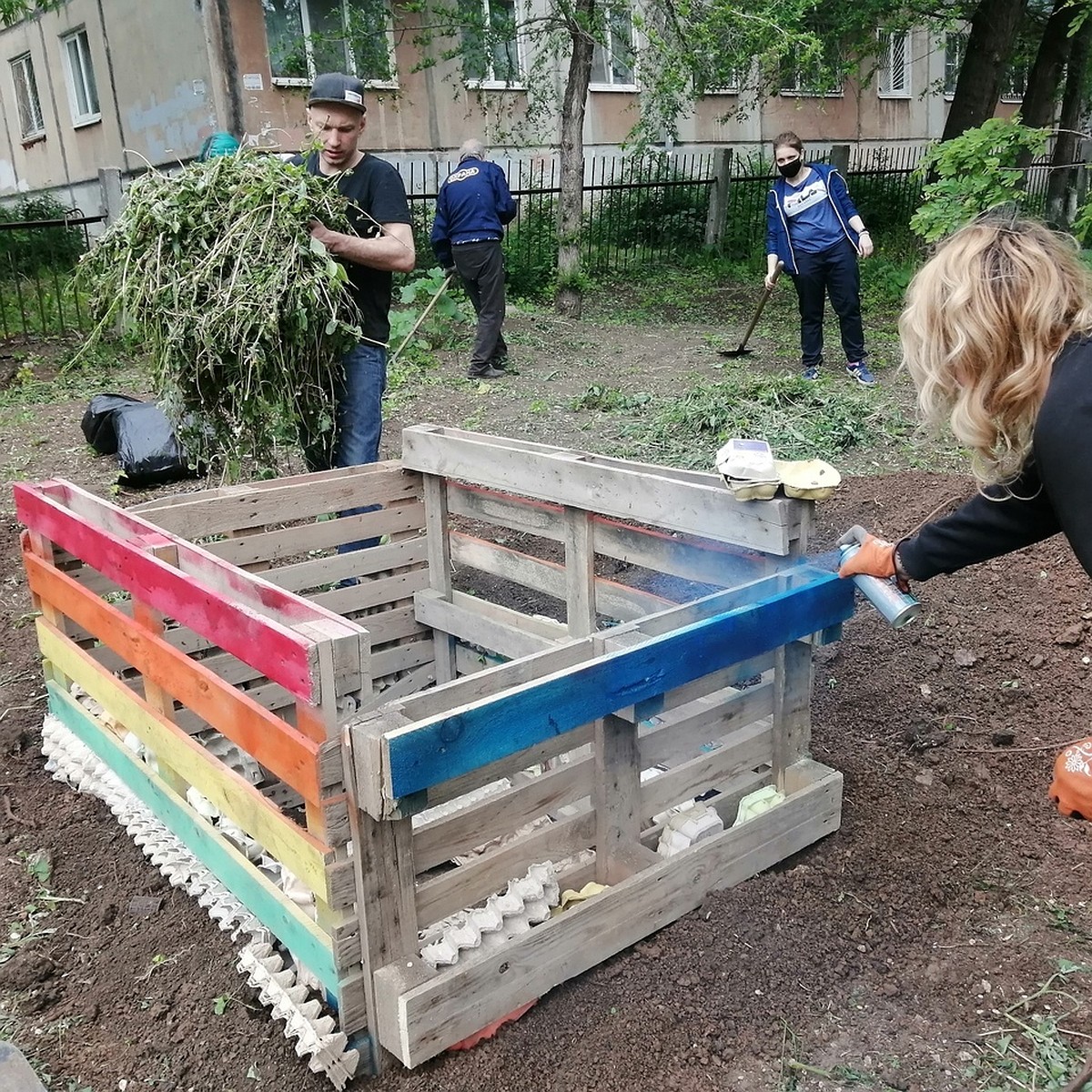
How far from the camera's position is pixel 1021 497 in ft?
6.77

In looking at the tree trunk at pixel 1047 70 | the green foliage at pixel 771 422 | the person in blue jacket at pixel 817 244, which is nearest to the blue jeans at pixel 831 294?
the person in blue jacket at pixel 817 244

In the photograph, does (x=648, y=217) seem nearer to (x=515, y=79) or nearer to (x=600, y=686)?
(x=515, y=79)

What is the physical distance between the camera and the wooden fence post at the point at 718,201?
1539 centimetres

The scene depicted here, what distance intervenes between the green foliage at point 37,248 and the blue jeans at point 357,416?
850cm

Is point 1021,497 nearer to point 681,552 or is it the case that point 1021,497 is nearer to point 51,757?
point 681,552

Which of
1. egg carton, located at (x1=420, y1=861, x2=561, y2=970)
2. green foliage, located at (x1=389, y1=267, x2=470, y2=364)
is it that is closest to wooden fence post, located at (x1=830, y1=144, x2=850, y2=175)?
green foliage, located at (x1=389, y1=267, x2=470, y2=364)

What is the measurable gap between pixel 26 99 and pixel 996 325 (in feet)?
72.5

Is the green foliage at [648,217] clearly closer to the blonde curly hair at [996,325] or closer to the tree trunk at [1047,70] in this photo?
the tree trunk at [1047,70]

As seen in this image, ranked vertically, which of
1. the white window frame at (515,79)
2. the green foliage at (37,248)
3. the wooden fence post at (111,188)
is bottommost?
the green foliage at (37,248)

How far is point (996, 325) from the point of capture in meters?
1.86

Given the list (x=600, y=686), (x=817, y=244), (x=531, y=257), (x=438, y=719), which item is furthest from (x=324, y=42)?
(x=438, y=719)

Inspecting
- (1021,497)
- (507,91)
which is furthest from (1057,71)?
(1021,497)

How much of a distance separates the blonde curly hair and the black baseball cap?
2.68 meters

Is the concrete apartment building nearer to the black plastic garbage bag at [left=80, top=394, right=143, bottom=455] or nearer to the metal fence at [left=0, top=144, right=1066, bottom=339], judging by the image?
the metal fence at [left=0, top=144, right=1066, bottom=339]
